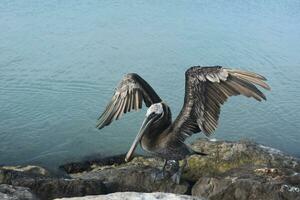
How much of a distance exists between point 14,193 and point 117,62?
1124cm

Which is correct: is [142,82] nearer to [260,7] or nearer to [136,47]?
[136,47]

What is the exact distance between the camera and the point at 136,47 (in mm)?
17750

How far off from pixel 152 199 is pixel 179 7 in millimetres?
20225

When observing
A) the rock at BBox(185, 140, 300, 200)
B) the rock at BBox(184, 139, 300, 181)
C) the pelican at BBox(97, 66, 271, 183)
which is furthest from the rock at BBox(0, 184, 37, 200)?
the rock at BBox(184, 139, 300, 181)

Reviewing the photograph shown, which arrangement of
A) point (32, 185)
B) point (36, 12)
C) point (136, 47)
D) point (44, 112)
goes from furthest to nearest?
point (36, 12), point (136, 47), point (44, 112), point (32, 185)

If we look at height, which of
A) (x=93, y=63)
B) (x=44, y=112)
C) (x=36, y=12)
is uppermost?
(x=36, y=12)

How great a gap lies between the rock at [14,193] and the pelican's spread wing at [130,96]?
2459 millimetres

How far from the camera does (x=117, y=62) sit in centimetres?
1644

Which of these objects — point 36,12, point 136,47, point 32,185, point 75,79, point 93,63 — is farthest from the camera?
point 36,12

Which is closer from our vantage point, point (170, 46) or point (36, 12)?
point (170, 46)

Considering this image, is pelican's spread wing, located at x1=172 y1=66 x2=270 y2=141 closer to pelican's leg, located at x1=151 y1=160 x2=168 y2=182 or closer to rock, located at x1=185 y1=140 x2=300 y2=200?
pelican's leg, located at x1=151 y1=160 x2=168 y2=182

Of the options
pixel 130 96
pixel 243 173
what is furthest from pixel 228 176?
pixel 130 96

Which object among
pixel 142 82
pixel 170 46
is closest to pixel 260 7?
pixel 170 46

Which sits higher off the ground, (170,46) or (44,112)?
(170,46)
